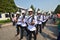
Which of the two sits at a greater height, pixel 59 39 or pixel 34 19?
pixel 34 19

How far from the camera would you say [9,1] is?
1668 inches

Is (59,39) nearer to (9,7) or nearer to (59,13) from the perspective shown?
(59,13)

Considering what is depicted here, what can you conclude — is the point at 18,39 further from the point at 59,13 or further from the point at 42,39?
the point at 59,13

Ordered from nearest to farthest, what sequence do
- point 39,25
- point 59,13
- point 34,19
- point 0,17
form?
point 59,13
point 34,19
point 39,25
point 0,17

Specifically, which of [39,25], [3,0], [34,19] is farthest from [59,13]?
[3,0]

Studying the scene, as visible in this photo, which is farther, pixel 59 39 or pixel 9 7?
pixel 9 7

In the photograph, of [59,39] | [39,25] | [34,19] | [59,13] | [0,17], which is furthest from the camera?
[0,17]

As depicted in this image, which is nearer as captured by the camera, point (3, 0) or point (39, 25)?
point (39, 25)

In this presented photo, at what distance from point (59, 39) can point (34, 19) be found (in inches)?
58.7

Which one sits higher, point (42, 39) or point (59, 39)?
point (59, 39)

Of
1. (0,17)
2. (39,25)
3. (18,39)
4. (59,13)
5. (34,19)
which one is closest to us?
(59,13)

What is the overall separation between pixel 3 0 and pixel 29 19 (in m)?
33.2

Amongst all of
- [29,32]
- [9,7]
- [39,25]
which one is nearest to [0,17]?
[9,7]

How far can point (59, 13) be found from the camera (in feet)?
20.6
